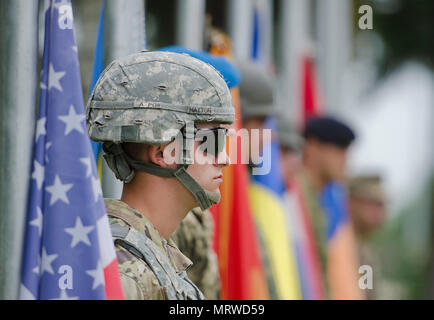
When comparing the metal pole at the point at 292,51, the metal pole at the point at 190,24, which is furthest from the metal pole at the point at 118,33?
the metal pole at the point at 292,51

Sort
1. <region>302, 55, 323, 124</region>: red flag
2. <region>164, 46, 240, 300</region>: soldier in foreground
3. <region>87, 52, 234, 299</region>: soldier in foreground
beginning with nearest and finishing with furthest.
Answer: <region>87, 52, 234, 299</region>: soldier in foreground, <region>164, 46, 240, 300</region>: soldier in foreground, <region>302, 55, 323, 124</region>: red flag

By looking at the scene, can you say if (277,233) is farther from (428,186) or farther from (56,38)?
(428,186)

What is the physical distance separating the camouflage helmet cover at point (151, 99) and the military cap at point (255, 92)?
2912 millimetres

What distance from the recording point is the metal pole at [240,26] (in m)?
7.41

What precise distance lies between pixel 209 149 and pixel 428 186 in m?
16.7

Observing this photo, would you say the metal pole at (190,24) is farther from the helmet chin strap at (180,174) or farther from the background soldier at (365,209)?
the background soldier at (365,209)

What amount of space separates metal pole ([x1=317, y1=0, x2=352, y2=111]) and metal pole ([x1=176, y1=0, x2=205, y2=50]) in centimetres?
591

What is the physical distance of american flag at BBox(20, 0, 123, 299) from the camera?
258cm

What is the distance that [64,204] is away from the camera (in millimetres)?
2633

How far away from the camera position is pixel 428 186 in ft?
62.0

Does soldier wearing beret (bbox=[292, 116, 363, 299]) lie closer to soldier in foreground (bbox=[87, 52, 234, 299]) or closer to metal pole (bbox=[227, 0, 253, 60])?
metal pole (bbox=[227, 0, 253, 60])

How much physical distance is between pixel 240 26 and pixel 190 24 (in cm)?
186

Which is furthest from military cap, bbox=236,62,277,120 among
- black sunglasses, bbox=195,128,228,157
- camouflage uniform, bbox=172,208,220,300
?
black sunglasses, bbox=195,128,228,157
